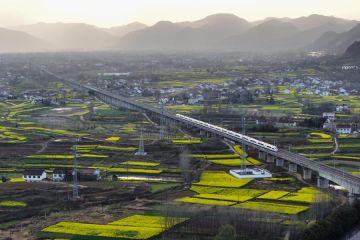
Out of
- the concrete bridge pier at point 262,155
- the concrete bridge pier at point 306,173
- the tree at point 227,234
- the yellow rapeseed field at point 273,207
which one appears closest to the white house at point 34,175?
the yellow rapeseed field at point 273,207

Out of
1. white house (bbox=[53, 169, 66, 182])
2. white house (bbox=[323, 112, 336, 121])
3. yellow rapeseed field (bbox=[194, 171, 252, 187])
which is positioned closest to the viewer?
yellow rapeseed field (bbox=[194, 171, 252, 187])

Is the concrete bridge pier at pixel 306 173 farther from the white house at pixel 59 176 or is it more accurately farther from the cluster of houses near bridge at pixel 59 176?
the white house at pixel 59 176

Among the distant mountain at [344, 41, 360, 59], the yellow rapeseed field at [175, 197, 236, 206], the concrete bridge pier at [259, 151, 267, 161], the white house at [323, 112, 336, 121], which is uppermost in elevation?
the distant mountain at [344, 41, 360, 59]

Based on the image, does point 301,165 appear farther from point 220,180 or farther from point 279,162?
point 220,180

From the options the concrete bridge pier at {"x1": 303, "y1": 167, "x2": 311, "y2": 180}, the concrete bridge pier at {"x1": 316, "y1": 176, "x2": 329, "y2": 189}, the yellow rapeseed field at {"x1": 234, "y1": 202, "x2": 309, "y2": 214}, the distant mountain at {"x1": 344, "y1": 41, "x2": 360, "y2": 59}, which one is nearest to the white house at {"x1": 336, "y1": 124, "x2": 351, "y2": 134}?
the concrete bridge pier at {"x1": 303, "y1": 167, "x2": 311, "y2": 180}

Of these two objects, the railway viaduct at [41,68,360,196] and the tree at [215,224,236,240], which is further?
the railway viaduct at [41,68,360,196]

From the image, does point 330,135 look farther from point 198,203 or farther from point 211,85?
point 211,85

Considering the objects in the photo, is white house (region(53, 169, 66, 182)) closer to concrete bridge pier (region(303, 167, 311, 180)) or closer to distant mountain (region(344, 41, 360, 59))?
concrete bridge pier (region(303, 167, 311, 180))

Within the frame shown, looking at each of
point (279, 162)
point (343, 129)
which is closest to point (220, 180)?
point (279, 162)
